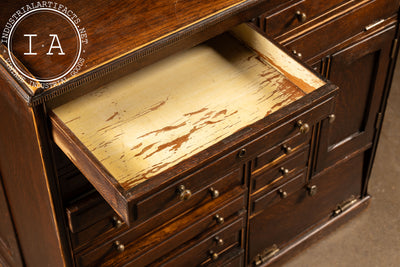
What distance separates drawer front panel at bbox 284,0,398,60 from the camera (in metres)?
1.85

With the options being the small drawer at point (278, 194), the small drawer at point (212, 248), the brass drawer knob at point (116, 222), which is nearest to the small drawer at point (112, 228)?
the brass drawer knob at point (116, 222)

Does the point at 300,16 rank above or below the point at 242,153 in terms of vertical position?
above

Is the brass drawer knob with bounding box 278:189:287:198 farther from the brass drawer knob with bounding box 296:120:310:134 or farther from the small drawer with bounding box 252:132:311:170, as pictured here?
the brass drawer knob with bounding box 296:120:310:134

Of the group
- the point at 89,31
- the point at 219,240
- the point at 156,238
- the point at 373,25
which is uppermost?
the point at 89,31

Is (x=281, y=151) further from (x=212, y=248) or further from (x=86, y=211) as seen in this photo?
(x=86, y=211)

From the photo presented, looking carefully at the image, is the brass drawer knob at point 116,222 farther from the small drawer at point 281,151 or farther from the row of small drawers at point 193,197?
the small drawer at point 281,151

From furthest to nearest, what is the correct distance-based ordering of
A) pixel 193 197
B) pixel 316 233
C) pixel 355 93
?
pixel 316 233 < pixel 355 93 < pixel 193 197

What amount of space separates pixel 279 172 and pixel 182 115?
52cm

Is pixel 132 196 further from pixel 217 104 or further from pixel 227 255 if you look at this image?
pixel 227 255

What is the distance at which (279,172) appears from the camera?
193 centimetres

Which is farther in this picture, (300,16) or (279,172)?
(279,172)

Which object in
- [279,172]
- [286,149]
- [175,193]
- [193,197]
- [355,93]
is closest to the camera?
[175,193]

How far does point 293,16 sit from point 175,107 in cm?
45

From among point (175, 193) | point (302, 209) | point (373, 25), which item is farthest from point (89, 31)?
point (302, 209)
